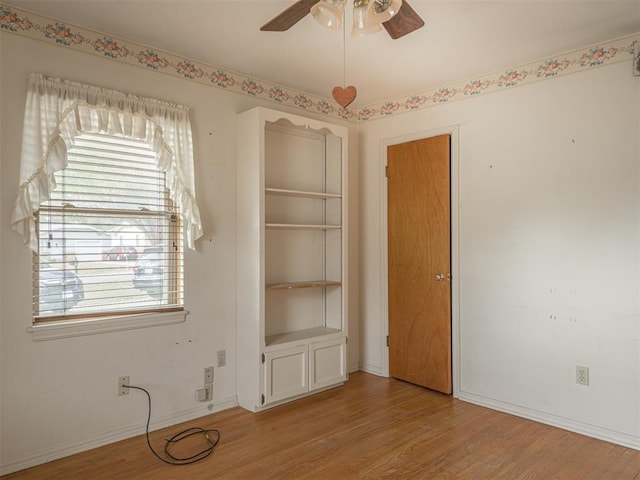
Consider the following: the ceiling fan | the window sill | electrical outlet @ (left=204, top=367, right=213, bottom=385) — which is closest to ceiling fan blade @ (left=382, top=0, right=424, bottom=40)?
the ceiling fan

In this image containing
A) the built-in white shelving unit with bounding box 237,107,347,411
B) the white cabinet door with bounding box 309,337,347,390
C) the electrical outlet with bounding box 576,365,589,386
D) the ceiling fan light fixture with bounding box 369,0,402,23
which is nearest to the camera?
the ceiling fan light fixture with bounding box 369,0,402,23

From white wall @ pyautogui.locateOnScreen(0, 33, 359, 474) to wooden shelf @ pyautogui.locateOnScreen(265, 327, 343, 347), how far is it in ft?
1.05

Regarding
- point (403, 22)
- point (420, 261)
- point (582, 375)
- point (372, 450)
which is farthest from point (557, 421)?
point (403, 22)

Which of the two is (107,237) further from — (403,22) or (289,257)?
(403,22)

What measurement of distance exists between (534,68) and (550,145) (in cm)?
→ 59

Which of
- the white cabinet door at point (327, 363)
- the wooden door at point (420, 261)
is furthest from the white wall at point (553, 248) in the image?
the white cabinet door at point (327, 363)

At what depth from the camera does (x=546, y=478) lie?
250cm

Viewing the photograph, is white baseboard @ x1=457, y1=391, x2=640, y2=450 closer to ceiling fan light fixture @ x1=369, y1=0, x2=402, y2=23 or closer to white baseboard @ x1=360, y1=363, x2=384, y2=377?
white baseboard @ x1=360, y1=363, x2=384, y2=377

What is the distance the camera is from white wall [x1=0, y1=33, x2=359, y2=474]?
2.52 m

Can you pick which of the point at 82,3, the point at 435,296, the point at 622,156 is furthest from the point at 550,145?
the point at 82,3

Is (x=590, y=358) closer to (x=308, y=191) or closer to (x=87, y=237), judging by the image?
(x=308, y=191)

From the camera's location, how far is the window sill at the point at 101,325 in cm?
261

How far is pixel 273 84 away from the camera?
3.80 m

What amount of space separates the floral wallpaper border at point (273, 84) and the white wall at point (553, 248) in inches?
3.3
